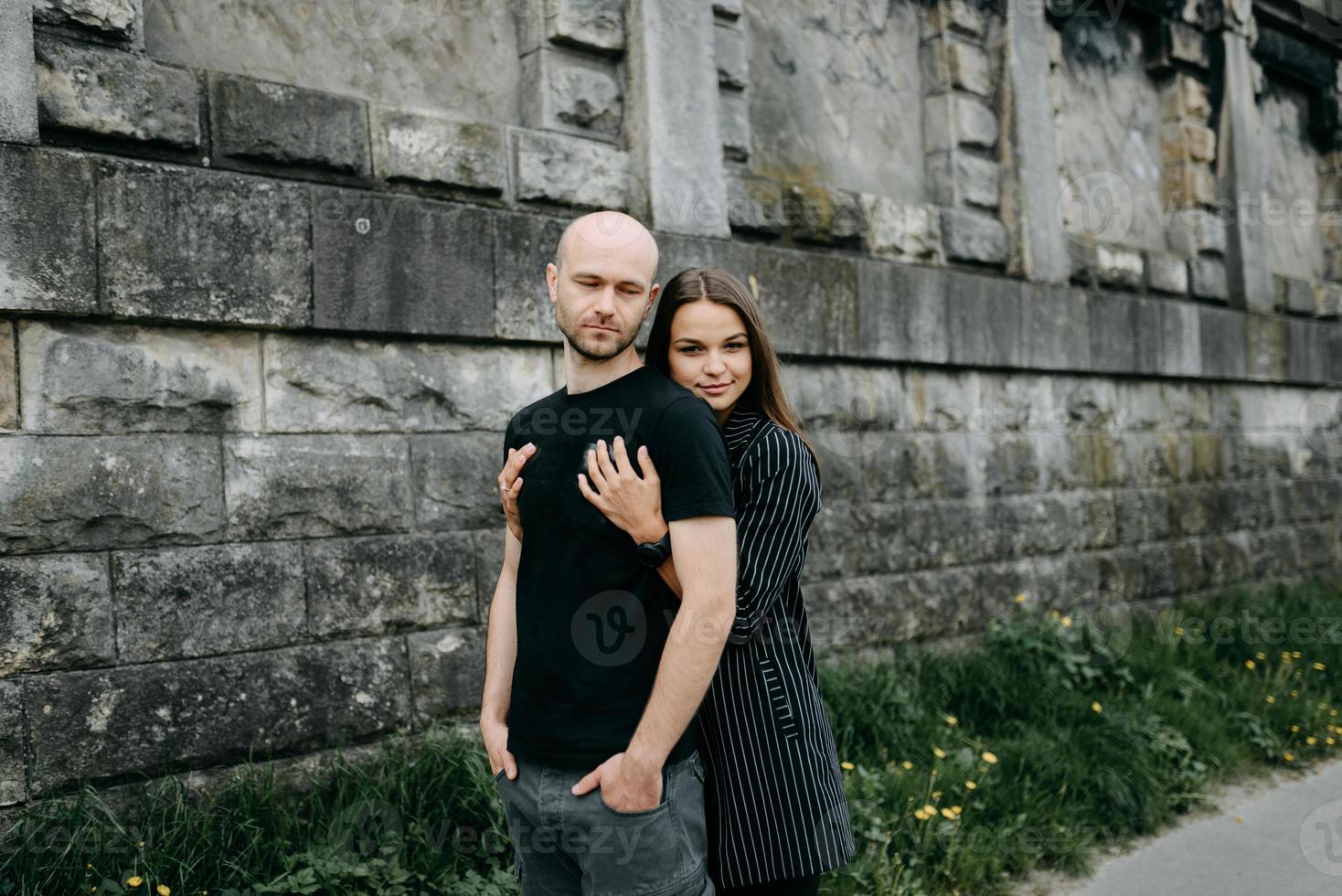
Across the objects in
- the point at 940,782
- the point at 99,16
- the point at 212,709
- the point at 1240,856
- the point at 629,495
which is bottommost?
the point at 1240,856

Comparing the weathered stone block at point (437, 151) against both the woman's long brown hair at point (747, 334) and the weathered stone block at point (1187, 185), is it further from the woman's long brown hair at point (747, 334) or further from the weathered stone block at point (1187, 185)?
the weathered stone block at point (1187, 185)

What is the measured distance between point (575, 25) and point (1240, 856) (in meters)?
4.45

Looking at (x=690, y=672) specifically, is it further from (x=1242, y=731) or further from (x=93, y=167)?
(x=1242, y=731)

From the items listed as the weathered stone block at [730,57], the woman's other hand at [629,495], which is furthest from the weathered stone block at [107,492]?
the weathered stone block at [730,57]

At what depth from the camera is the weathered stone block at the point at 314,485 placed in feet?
12.8

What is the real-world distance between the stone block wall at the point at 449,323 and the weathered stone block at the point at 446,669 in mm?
11

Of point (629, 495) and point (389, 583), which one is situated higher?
point (629, 495)

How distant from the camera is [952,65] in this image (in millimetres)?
7129

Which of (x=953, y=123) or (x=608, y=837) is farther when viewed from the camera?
(x=953, y=123)

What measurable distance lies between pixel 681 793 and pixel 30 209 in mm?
2723

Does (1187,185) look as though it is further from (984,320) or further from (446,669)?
(446,669)

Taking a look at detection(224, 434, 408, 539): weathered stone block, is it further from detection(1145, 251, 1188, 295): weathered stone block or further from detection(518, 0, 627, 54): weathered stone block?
detection(1145, 251, 1188, 295): weathered stone block

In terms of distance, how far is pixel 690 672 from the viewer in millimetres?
2023

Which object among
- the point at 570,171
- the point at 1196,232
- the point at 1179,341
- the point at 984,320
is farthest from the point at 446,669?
the point at 1196,232
